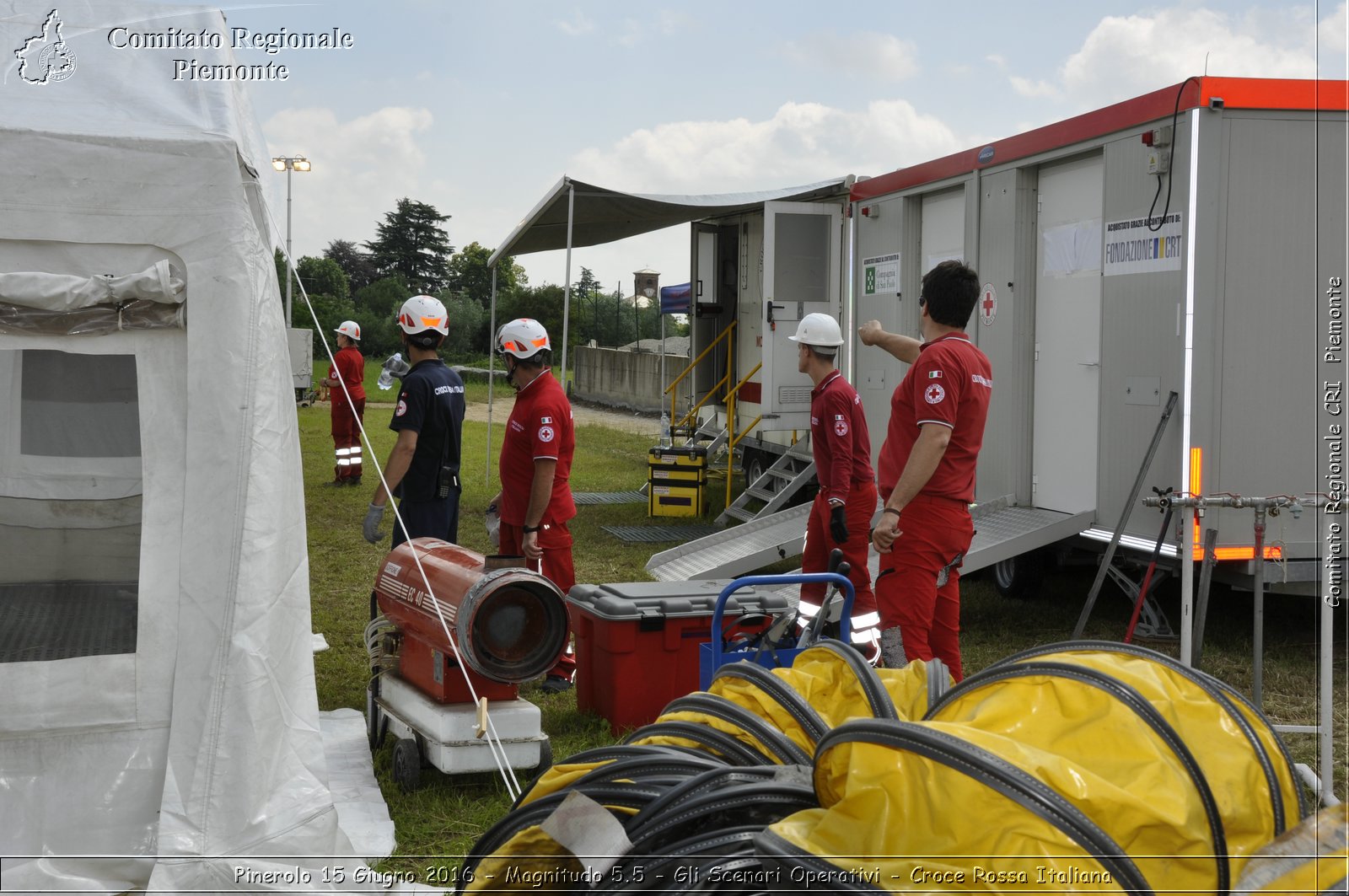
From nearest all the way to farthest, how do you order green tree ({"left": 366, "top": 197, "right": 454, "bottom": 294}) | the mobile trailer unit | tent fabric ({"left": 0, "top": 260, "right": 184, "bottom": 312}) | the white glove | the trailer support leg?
tent fabric ({"left": 0, "top": 260, "right": 184, "bottom": 312})
the mobile trailer unit
the trailer support leg
the white glove
green tree ({"left": 366, "top": 197, "right": 454, "bottom": 294})

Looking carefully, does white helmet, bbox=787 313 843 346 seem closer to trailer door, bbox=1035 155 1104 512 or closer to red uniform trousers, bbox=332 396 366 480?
trailer door, bbox=1035 155 1104 512

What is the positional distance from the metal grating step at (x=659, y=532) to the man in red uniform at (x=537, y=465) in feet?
15.2

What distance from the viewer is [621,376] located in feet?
95.2

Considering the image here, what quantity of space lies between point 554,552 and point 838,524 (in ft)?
4.89

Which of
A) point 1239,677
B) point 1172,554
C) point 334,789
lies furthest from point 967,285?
point 334,789

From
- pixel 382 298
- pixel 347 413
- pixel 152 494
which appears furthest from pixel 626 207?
pixel 382 298

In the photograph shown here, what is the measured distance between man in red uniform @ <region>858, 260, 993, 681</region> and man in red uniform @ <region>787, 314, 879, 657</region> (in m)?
0.93

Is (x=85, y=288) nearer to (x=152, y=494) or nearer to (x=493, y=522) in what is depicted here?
(x=152, y=494)

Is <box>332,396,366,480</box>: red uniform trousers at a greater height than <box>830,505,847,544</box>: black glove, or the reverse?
<box>332,396,366,480</box>: red uniform trousers

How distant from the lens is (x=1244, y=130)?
6.18m

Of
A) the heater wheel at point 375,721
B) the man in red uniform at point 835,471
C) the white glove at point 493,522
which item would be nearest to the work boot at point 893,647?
the man in red uniform at point 835,471

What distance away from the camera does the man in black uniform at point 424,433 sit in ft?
18.7

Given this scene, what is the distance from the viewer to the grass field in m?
4.49

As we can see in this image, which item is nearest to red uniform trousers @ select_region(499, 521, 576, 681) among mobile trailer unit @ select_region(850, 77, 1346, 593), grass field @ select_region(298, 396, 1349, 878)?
grass field @ select_region(298, 396, 1349, 878)
